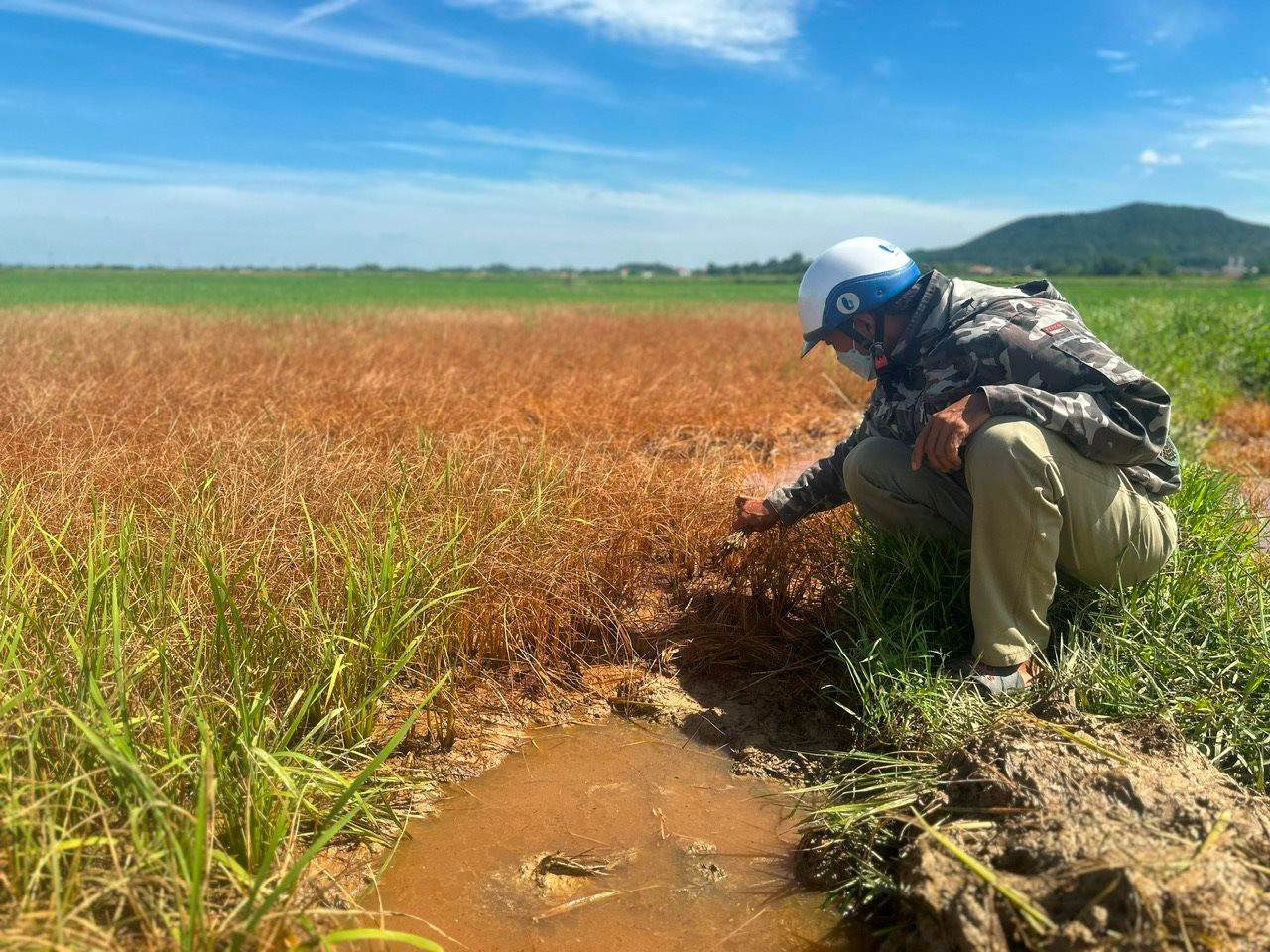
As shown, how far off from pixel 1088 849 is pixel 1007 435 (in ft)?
3.76

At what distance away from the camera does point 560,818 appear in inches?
95.8

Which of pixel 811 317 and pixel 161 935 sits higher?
pixel 811 317

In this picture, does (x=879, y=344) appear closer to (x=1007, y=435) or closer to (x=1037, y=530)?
Result: (x=1007, y=435)

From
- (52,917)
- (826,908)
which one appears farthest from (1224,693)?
→ (52,917)

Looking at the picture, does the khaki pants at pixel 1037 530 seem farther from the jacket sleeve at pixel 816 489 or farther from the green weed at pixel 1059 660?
the jacket sleeve at pixel 816 489

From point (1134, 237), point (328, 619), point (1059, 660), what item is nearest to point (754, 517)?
point (1059, 660)

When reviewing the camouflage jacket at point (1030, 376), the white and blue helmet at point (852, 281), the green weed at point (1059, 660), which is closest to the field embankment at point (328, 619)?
the green weed at point (1059, 660)

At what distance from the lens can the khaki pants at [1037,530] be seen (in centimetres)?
255

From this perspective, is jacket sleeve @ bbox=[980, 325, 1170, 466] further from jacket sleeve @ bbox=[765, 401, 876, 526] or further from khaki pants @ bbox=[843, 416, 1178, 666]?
jacket sleeve @ bbox=[765, 401, 876, 526]

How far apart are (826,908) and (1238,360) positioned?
1028 cm

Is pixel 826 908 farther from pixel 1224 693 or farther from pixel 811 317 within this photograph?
pixel 811 317

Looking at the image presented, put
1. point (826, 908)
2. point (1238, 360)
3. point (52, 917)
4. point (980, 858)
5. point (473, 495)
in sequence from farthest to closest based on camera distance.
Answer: point (1238, 360) < point (473, 495) < point (826, 908) < point (980, 858) < point (52, 917)

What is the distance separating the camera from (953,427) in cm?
259

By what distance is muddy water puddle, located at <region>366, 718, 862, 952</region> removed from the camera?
79.1 inches
